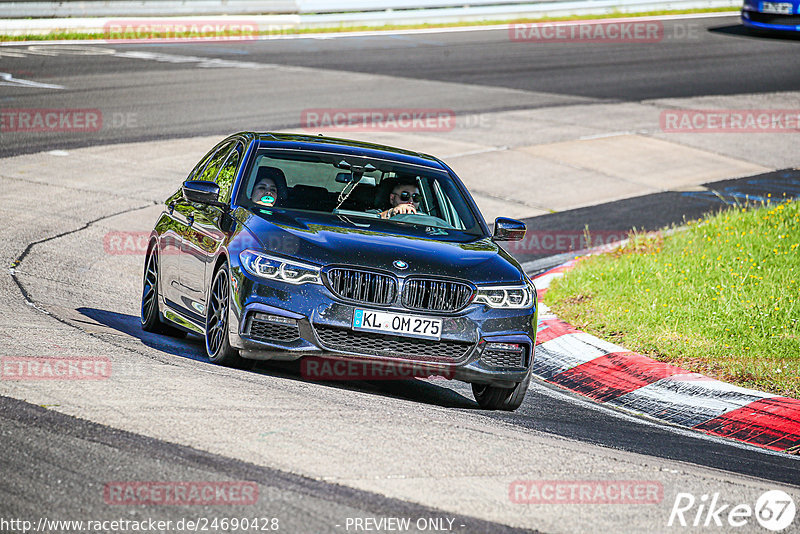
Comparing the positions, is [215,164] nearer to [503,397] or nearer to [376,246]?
[376,246]

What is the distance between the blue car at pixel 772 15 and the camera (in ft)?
101

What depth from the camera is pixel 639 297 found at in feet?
36.1

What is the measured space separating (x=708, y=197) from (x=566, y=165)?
238 centimetres

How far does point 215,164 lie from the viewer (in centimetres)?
952

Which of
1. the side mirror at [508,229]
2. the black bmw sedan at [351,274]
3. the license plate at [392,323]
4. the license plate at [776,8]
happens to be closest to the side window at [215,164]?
the black bmw sedan at [351,274]

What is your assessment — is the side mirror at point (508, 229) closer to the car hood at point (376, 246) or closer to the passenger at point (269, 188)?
the car hood at point (376, 246)

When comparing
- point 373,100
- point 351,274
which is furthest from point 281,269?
point 373,100

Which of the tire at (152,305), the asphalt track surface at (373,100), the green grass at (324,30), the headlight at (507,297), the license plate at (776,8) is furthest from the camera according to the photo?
the license plate at (776,8)

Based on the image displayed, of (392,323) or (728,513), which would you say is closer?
(728,513)

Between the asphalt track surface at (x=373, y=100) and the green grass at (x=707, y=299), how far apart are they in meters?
1.31

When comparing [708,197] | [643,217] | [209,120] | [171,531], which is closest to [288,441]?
[171,531]

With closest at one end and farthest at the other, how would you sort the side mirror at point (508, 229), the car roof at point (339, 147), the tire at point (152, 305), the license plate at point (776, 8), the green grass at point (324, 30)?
the side mirror at point (508, 229) < the car roof at point (339, 147) < the tire at point (152, 305) < the green grass at point (324, 30) < the license plate at point (776, 8)

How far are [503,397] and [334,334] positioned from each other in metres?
1.38

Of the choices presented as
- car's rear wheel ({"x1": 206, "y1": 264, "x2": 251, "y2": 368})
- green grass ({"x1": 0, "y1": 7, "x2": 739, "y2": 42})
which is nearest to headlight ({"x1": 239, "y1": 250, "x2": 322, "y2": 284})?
car's rear wheel ({"x1": 206, "y1": 264, "x2": 251, "y2": 368})
